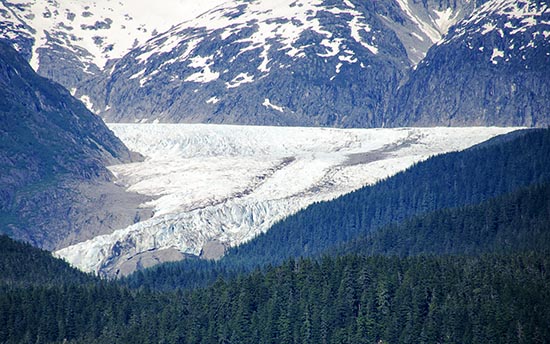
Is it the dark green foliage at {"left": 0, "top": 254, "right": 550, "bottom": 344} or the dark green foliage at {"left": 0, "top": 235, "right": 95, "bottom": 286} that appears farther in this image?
the dark green foliage at {"left": 0, "top": 235, "right": 95, "bottom": 286}

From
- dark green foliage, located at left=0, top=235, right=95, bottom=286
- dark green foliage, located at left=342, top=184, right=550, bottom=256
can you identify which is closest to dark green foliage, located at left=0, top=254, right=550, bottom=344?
dark green foliage, located at left=0, top=235, right=95, bottom=286

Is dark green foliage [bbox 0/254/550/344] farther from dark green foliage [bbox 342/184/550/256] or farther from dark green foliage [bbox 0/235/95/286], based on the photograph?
dark green foliage [bbox 342/184/550/256]

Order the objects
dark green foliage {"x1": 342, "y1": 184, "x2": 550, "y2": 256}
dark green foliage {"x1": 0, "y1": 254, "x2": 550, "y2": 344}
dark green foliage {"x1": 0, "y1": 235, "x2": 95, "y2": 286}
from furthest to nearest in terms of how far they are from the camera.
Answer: dark green foliage {"x1": 342, "y1": 184, "x2": 550, "y2": 256}
dark green foliage {"x1": 0, "y1": 235, "x2": 95, "y2": 286}
dark green foliage {"x1": 0, "y1": 254, "x2": 550, "y2": 344}

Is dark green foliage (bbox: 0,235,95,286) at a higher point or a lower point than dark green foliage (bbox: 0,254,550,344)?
lower

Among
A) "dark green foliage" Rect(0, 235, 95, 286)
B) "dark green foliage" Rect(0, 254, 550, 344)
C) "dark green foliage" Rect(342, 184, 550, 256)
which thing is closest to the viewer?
"dark green foliage" Rect(0, 254, 550, 344)

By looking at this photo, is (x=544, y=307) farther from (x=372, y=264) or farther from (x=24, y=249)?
(x=24, y=249)

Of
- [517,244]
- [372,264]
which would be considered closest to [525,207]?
[517,244]

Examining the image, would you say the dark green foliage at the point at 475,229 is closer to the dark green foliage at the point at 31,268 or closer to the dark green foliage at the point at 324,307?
the dark green foliage at the point at 324,307

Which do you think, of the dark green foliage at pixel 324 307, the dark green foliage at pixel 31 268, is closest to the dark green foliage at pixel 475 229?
the dark green foliage at pixel 324 307
